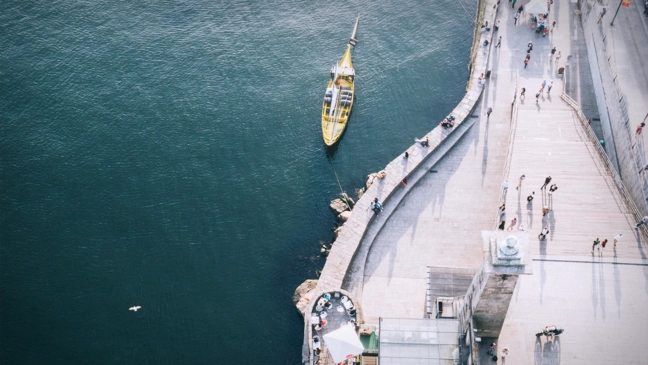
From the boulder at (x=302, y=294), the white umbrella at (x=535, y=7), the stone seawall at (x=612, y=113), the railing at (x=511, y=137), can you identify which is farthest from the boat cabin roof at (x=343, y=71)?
the boulder at (x=302, y=294)

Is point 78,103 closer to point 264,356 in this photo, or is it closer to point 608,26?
point 264,356

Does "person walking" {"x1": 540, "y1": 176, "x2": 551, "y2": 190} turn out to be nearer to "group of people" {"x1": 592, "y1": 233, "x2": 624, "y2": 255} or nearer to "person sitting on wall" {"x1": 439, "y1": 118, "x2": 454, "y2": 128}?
"group of people" {"x1": 592, "y1": 233, "x2": 624, "y2": 255}

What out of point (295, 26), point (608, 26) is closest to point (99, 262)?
point (295, 26)

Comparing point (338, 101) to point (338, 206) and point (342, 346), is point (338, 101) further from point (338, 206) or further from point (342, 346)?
point (342, 346)

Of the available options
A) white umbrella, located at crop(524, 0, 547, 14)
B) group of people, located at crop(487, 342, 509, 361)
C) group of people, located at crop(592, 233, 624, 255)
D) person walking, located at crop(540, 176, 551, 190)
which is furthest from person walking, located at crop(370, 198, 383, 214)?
white umbrella, located at crop(524, 0, 547, 14)

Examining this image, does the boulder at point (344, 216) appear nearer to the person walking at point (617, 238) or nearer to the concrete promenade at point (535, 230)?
the concrete promenade at point (535, 230)
